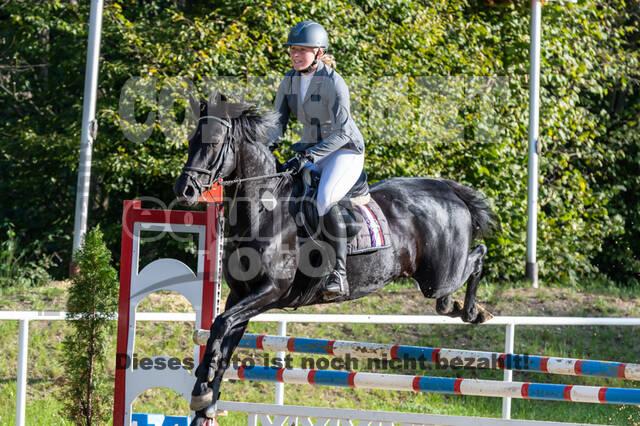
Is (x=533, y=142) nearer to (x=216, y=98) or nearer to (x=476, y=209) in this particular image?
(x=476, y=209)

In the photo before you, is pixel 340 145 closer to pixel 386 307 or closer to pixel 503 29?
pixel 386 307

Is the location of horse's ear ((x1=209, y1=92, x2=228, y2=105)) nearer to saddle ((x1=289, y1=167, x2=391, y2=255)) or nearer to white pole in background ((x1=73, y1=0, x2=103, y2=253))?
saddle ((x1=289, y1=167, x2=391, y2=255))

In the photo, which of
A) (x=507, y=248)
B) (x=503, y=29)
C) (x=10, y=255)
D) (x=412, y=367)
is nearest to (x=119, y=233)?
(x=10, y=255)

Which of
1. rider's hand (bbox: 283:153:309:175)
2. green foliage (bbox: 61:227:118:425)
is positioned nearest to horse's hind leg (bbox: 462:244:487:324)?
rider's hand (bbox: 283:153:309:175)

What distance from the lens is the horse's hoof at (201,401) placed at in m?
4.25

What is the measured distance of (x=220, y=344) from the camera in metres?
4.26

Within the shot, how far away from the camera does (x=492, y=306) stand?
10070mm

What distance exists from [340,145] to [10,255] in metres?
6.84

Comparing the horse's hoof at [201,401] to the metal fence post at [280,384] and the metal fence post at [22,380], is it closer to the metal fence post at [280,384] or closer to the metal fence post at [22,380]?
the metal fence post at [22,380]

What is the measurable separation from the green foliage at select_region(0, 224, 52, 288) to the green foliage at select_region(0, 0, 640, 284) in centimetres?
52

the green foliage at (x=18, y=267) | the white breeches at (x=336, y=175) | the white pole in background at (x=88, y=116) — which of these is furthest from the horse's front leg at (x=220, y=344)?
the green foliage at (x=18, y=267)

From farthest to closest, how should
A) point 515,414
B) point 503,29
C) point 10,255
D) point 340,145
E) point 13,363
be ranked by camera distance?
1. point 503,29
2. point 10,255
3. point 515,414
4. point 13,363
5. point 340,145

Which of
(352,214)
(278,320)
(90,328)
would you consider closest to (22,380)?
(90,328)

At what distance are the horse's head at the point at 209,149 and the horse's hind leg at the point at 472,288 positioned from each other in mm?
1845
